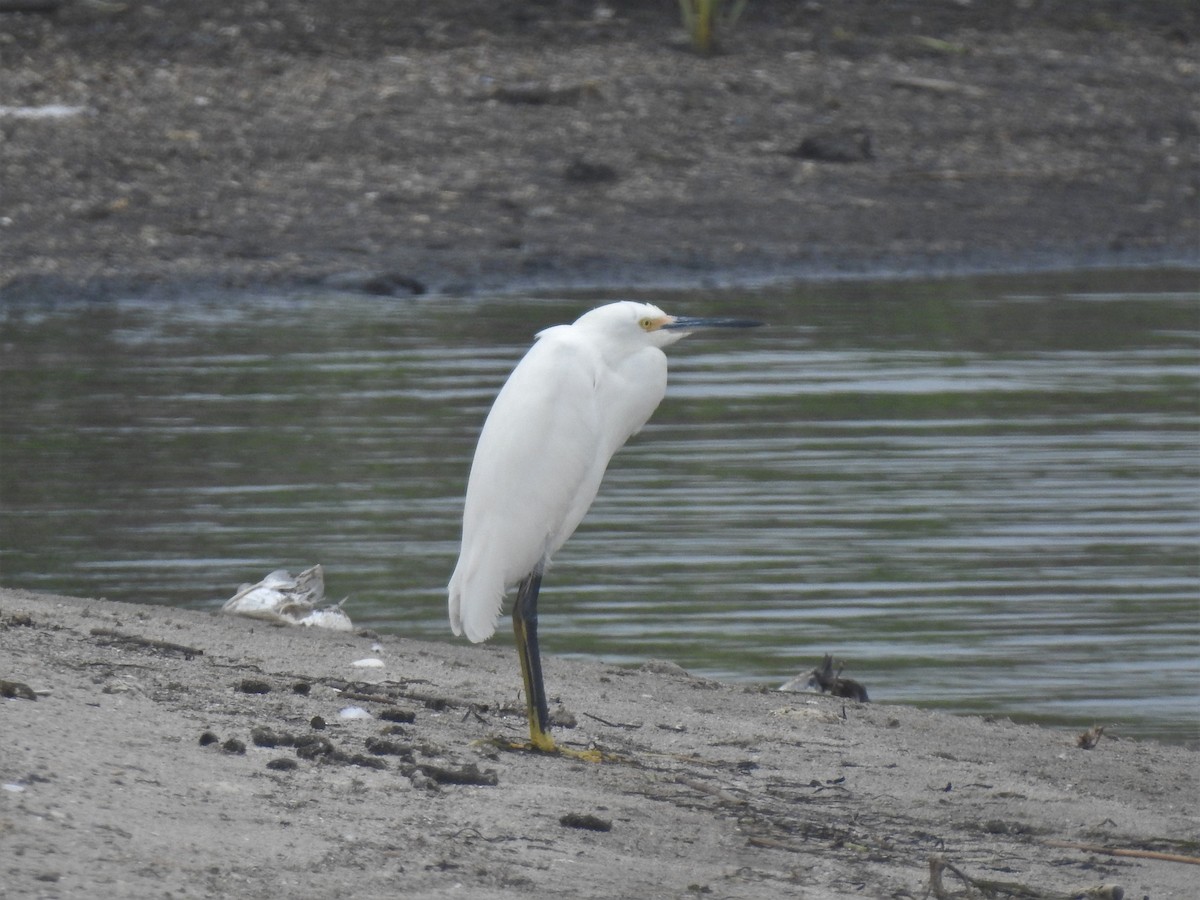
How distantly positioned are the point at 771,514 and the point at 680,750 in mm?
3437

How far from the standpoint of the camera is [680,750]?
5.16 meters

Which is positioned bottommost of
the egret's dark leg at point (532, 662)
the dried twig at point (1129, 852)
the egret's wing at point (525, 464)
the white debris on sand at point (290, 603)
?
the white debris on sand at point (290, 603)

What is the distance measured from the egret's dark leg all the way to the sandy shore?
86 mm

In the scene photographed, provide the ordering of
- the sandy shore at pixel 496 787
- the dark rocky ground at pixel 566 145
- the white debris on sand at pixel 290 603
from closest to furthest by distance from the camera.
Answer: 1. the sandy shore at pixel 496 787
2. the white debris on sand at pixel 290 603
3. the dark rocky ground at pixel 566 145

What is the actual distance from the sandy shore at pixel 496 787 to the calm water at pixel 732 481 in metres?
0.82

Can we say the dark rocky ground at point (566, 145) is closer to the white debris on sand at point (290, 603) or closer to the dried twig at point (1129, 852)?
the white debris on sand at point (290, 603)

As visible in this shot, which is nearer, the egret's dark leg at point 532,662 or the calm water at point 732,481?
the egret's dark leg at point 532,662

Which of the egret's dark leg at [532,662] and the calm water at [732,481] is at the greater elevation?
the egret's dark leg at [532,662]

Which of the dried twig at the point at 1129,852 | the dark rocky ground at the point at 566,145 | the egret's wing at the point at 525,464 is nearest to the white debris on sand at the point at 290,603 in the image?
the egret's wing at the point at 525,464

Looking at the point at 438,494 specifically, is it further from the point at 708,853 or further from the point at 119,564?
the point at 708,853

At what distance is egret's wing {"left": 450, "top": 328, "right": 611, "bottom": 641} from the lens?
4973mm

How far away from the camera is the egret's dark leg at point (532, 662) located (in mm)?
4938

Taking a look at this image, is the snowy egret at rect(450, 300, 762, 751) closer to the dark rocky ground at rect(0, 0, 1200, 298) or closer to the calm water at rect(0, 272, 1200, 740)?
the calm water at rect(0, 272, 1200, 740)

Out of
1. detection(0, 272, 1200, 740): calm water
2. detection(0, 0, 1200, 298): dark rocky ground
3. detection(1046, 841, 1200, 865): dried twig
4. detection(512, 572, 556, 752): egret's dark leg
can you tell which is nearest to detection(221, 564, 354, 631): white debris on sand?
detection(0, 272, 1200, 740): calm water
